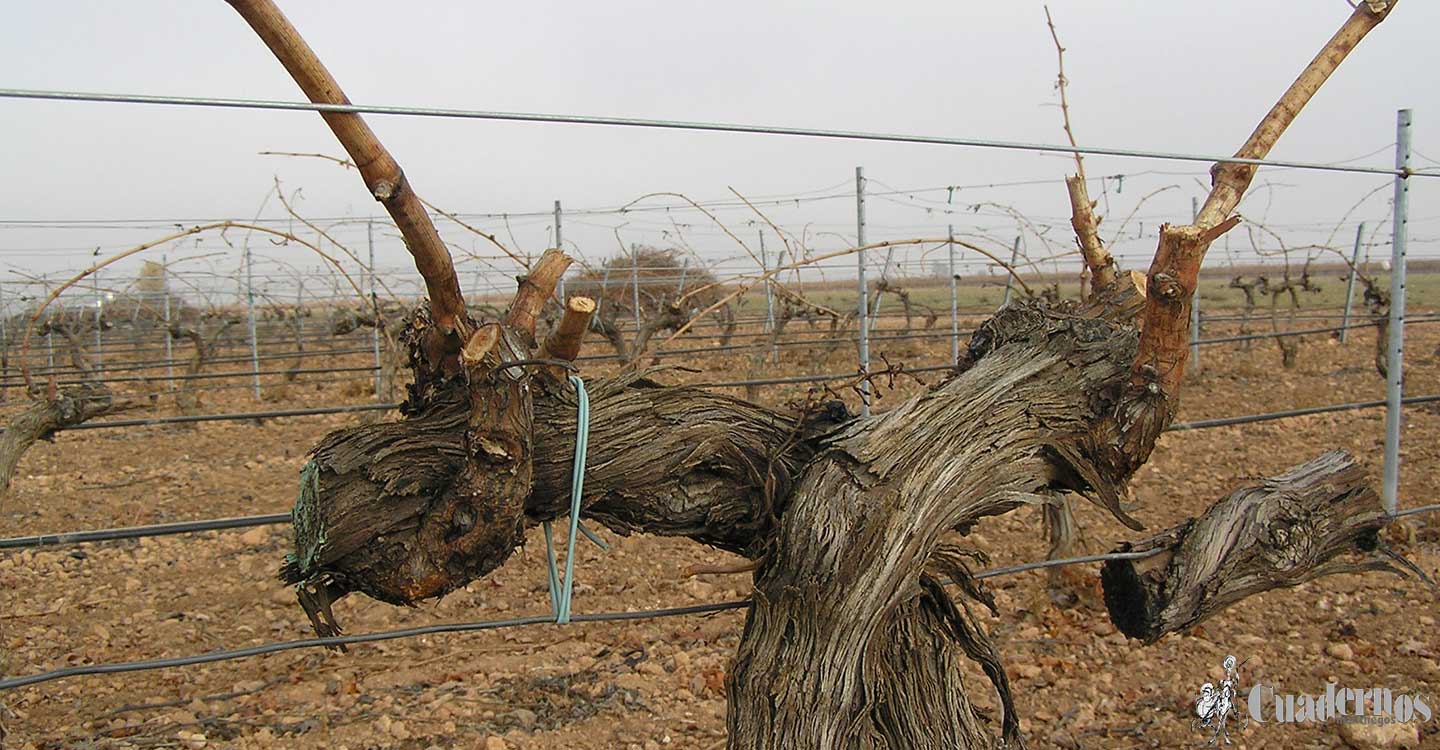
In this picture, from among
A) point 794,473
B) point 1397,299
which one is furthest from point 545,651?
point 1397,299

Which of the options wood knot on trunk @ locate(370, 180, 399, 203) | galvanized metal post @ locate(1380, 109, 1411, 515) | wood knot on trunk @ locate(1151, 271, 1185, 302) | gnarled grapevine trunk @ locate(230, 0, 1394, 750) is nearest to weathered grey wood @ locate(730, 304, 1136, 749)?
gnarled grapevine trunk @ locate(230, 0, 1394, 750)

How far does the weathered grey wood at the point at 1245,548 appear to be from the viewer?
180 cm

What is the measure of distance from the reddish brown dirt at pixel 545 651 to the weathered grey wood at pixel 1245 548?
48.7 inches

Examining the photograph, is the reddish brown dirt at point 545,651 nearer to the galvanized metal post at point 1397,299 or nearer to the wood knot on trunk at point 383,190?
the galvanized metal post at point 1397,299

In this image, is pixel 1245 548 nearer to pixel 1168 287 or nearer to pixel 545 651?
pixel 1168 287

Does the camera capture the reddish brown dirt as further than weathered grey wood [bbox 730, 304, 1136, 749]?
Yes

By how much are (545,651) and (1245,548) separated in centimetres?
260

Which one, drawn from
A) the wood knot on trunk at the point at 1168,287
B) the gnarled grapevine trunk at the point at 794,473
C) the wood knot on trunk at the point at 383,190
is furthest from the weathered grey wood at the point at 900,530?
the wood knot on trunk at the point at 383,190

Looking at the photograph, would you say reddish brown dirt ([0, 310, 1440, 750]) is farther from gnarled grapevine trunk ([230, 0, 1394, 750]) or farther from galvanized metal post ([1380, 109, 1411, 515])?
gnarled grapevine trunk ([230, 0, 1394, 750])

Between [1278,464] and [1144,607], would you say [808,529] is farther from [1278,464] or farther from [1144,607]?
[1278,464]

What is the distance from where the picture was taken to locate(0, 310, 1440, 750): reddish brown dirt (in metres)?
3.02

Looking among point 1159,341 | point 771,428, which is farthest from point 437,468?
point 1159,341

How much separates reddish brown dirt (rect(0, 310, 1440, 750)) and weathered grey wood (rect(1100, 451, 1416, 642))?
48.7 inches

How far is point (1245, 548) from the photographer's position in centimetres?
180
